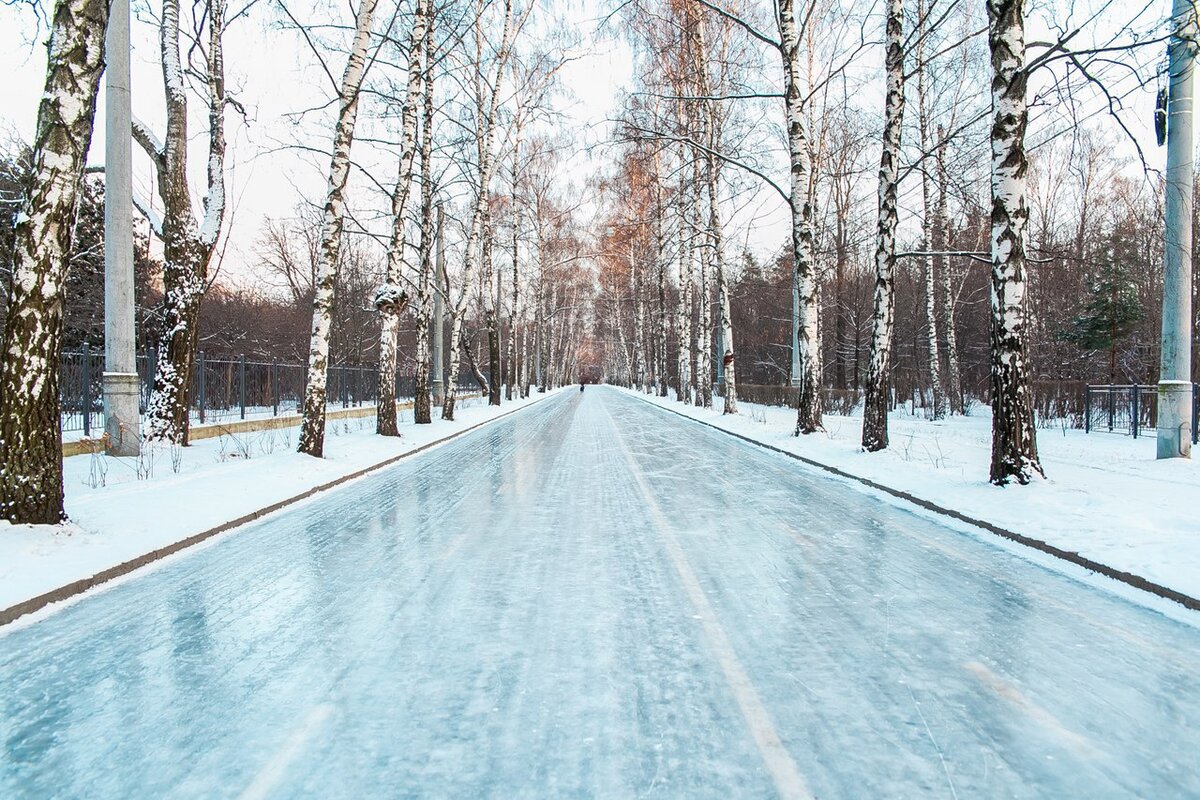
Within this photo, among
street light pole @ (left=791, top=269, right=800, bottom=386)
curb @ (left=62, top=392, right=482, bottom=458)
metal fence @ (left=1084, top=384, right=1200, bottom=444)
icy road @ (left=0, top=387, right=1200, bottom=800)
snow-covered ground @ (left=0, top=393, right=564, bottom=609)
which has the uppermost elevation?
street light pole @ (left=791, top=269, right=800, bottom=386)

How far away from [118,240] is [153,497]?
4890mm

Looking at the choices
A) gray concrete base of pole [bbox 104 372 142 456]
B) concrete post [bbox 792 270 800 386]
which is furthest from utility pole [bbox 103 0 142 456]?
concrete post [bbox 792 270 800 386]

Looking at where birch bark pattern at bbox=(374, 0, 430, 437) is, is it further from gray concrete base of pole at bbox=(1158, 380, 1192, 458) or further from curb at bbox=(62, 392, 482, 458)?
gray concrete base of pole at bbox=(1158, 380, 1192, 458)

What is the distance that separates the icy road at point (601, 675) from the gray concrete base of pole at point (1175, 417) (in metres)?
7.35

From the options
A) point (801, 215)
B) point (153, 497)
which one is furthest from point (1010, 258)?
point (153, 497)

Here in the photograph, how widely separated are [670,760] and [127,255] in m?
11.9

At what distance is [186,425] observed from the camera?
13219 millimetres

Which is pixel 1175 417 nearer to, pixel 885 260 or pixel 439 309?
pixel 885 260

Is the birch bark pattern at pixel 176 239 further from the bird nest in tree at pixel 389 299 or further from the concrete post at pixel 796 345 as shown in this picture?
the concrete post at pixel 796 345

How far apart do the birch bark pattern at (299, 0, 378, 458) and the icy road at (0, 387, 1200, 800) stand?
5.98 metres

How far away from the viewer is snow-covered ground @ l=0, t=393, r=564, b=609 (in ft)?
18.8

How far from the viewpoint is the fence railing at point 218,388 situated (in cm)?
1414

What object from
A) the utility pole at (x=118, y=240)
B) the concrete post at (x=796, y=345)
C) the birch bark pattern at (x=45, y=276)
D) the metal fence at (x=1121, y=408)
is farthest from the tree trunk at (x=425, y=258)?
the metal fence at (x=1121, y=408)

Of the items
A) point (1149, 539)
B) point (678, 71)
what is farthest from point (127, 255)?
point (678, 71)
